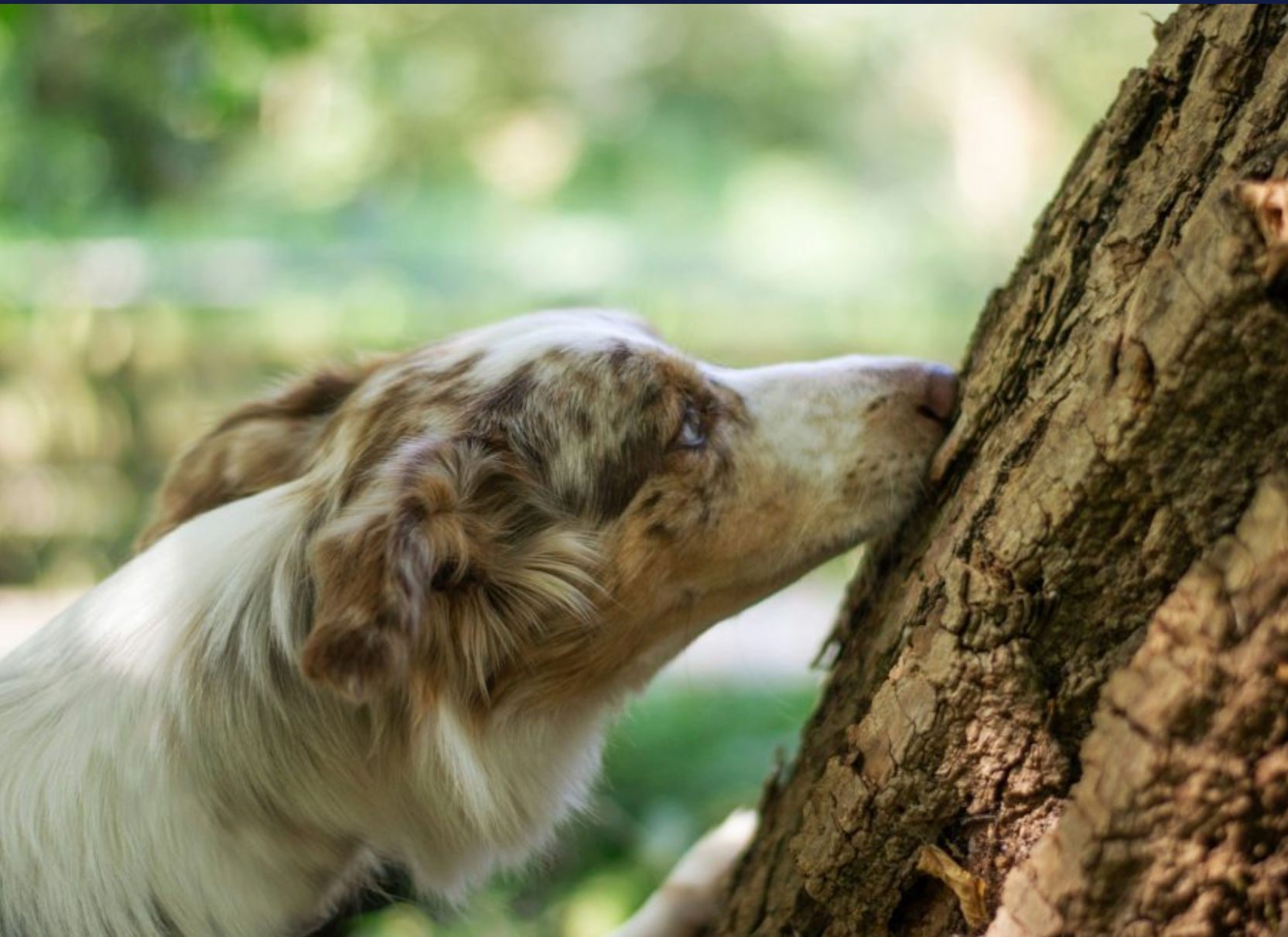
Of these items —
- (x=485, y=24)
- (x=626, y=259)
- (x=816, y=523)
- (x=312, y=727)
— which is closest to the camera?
(x=312, y=727)

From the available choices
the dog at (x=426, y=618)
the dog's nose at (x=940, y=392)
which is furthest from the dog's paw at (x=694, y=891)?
the dog's nose at (x=940, y=392)

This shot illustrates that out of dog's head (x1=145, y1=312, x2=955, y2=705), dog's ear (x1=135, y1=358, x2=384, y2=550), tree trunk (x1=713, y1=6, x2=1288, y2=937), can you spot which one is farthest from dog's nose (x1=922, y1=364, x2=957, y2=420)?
dog's ear (x1=135, y1=358, x2=384, y2=550)

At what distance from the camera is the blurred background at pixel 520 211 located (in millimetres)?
5547

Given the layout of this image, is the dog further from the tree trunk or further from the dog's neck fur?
the tree trunk

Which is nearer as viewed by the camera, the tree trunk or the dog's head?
the tree trunk

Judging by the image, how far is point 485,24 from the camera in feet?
46.3

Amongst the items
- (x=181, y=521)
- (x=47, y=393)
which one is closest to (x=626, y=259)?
(x=47, y=393)

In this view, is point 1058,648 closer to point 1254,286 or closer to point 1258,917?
point 1258,917

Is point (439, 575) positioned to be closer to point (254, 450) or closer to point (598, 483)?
point (598, 483)

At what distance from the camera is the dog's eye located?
252cm

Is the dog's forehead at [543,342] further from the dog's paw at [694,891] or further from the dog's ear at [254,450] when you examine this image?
the dog's paw at [694,891]

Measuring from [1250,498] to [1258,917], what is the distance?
474 mm

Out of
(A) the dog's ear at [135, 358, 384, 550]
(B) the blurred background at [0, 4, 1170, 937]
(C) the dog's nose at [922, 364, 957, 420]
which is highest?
(B) the blurred background at [0, 4, 1170, 937]

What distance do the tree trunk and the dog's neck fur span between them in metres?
0.62
